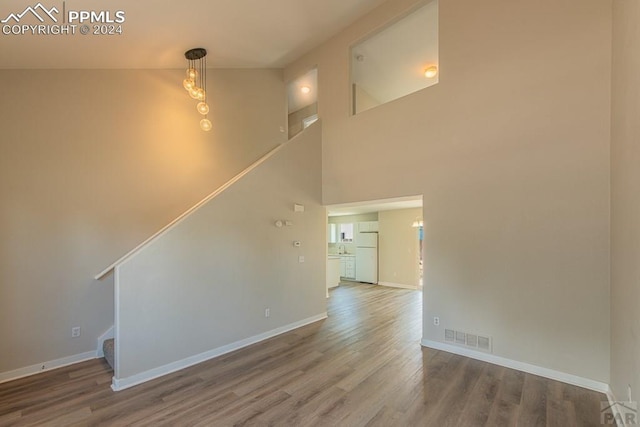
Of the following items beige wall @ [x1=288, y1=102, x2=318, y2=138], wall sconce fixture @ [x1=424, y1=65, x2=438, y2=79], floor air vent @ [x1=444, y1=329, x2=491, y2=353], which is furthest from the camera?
beige wall @ [x1=288, y1=102, x2=318, y2=138]

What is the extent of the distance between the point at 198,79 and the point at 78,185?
2.53 metres

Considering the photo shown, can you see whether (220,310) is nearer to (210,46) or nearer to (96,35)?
(96,35)

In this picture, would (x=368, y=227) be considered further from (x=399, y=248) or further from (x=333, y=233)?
(x=333, y=233)

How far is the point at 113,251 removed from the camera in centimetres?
404

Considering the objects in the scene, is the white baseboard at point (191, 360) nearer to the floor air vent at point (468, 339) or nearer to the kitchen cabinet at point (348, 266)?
the floor air vent at point (468, 339)

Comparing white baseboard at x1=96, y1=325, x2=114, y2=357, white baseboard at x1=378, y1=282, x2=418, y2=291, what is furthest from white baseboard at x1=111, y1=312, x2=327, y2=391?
white baseboard at x1=378, y1=282, x2=418, y2=291

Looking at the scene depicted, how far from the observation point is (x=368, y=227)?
9.31 meters

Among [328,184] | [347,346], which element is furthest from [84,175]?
[347,346]

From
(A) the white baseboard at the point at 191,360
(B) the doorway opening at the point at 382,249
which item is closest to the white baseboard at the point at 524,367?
(A) the white baseboard at the point at 191,360

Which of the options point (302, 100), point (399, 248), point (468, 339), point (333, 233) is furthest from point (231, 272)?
point (333, 233)

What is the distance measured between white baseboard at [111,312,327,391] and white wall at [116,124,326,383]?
1.7 inches

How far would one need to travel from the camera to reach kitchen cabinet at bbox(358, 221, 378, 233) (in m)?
9.18

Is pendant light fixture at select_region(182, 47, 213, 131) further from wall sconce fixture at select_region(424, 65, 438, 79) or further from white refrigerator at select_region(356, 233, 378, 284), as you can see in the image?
white refrigerator at select_region(356, 233, 378, 284)

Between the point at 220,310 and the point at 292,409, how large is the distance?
1.72 m
